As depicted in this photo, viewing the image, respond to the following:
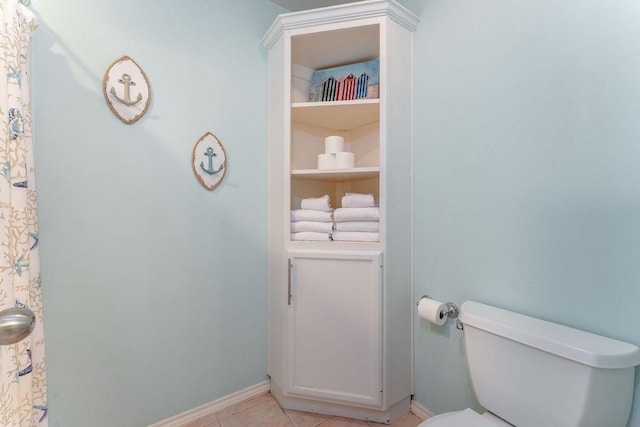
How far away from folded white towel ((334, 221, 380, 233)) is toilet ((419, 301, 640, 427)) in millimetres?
513

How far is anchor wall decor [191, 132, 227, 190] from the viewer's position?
1.45m

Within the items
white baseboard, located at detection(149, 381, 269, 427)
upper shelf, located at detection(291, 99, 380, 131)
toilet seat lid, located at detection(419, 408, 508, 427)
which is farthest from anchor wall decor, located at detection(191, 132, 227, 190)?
toilet seat lid, located at detection(419, 408, 508, 427)

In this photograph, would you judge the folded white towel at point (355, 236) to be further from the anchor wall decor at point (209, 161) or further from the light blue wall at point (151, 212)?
→ the anchor wall decor at point (209, 161)

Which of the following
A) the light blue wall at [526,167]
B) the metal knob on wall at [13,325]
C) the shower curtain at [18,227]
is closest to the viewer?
the metal knob on wall at [13,325]

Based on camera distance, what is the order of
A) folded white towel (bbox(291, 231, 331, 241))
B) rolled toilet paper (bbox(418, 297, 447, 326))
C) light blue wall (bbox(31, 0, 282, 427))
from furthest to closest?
folded white towel (bbox(291, 231, 331, 241)), rolled toilet paper (bbox(418, 297, 447, 326)), light blue wall (bbox(31, 0, 282, 427))

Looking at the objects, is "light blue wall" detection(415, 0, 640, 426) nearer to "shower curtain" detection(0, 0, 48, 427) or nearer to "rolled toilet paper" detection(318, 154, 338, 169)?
"rolled toilet paper" detection(318, 154, 338, 169)

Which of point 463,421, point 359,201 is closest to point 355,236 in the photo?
point 359,201

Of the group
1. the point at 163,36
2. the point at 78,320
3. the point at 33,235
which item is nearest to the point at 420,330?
the point at 78,320

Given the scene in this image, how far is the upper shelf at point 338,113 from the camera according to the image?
4.88 feet

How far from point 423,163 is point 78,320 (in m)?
1.65

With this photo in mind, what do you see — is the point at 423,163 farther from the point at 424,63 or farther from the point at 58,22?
the point at 58,22

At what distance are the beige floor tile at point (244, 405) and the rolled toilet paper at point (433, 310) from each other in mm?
988

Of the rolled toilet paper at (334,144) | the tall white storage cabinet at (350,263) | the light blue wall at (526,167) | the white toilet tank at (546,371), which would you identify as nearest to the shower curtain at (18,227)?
the tall white storage cabinet at (350,263)

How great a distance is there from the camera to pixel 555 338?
854 millimetres
